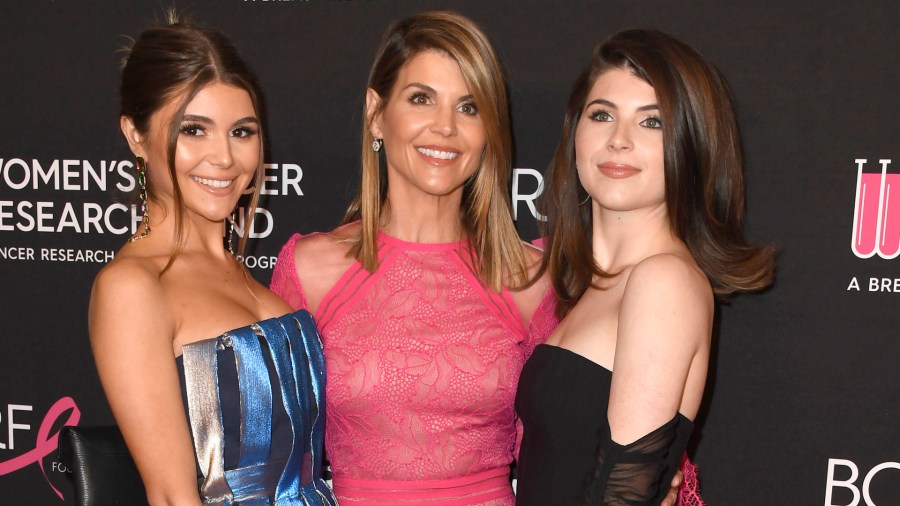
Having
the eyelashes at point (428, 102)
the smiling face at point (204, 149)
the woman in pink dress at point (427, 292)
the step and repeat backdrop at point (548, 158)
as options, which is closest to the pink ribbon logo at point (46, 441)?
the step and repeat backdrop at point (548, 158)

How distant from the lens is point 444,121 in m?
1.98

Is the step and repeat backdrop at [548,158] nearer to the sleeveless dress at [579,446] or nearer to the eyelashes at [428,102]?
the eyelashes at [428,102]

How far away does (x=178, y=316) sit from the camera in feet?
5.02

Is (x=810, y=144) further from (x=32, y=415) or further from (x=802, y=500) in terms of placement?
(x=32, y=415)

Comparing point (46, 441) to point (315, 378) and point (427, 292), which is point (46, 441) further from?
point (427, 292)

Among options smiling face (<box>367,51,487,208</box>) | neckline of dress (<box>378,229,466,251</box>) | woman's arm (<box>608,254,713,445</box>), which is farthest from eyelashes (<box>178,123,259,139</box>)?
woman's arm (<box>608,254,713,445</box>)

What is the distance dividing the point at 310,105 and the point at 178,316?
125 centimetres

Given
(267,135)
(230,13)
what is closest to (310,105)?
(267,135)

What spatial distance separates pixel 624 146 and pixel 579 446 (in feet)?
2.16

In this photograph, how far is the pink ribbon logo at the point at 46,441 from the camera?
2877mm

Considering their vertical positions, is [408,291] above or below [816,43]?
below

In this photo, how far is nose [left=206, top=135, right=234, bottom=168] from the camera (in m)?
1.66

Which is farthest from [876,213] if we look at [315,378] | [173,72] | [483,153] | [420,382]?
[173,72]

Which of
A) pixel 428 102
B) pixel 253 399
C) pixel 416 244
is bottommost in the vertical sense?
pixel 253 399
